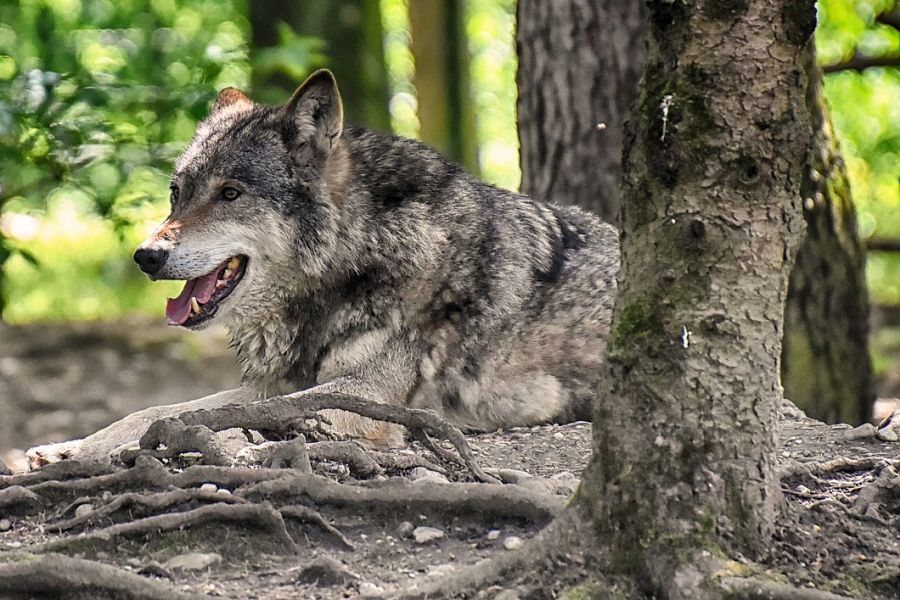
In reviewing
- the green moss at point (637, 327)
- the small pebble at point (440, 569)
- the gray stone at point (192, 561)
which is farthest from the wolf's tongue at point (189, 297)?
the green moss at point (637, 327)

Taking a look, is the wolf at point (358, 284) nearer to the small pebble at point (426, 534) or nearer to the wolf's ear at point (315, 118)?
the wolf's ear at point (315, 118)

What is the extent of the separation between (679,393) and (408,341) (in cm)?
233

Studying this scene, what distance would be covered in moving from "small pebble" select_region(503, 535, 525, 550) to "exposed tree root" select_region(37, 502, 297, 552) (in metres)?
0.63

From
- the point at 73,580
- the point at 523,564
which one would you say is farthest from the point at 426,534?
the point at 73,580

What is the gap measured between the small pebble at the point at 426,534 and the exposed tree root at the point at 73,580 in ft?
2.55

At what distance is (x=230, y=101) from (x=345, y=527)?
2982mm

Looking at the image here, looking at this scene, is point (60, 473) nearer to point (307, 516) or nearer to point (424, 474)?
point (307, 516)

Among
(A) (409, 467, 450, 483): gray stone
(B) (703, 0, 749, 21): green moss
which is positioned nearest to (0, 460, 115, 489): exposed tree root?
(A) (409, 467, 450, 483): gray stone

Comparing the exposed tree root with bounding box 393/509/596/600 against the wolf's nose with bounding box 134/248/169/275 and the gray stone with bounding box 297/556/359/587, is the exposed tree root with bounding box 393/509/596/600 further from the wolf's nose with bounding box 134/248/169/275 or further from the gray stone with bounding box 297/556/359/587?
the wolf's nose with bounding box 134/248/169/275

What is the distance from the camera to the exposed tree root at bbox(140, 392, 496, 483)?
4328 millimetres

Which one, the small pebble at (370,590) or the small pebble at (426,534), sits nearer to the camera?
the small pebble at (370,590)

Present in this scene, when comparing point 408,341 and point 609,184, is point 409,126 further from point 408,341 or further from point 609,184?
point 408,341

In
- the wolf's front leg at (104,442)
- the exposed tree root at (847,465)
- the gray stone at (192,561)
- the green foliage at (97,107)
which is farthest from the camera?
the green foliage at (97,107)

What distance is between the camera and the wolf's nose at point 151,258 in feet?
17.0
